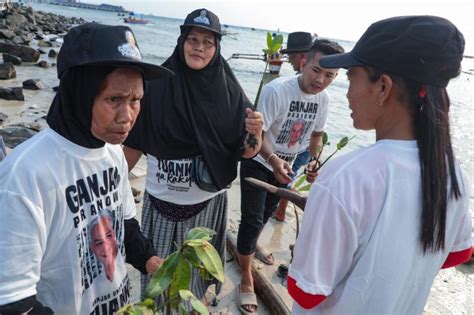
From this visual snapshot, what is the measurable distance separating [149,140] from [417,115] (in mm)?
1555

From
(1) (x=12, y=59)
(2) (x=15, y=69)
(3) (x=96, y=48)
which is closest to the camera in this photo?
(3) (x=96, y=48)

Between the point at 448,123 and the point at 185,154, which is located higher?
the point at 448,123

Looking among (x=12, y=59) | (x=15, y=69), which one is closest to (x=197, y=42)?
(x=15, y=69)

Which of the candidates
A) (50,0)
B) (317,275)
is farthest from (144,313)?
(50,0)

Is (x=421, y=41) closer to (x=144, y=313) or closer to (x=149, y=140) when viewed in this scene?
(x=144, y=313)

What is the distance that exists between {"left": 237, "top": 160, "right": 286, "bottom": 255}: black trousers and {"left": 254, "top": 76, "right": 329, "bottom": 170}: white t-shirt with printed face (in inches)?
3.6

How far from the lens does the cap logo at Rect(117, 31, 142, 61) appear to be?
1.16m

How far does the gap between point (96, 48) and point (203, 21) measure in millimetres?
1135

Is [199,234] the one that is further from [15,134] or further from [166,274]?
[15,134]

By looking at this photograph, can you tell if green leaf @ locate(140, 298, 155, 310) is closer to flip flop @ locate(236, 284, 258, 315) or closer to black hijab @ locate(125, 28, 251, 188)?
black hijab @ locate(125, 28, 251, 188)

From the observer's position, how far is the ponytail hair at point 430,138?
1043mm

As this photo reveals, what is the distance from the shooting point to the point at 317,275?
1116 millimetres

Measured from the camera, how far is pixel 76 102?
1.20 meters

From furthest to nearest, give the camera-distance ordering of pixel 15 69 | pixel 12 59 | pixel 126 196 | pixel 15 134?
pixel 12 59, pixel 15 69, pixel 15 134, pixel 126 196
